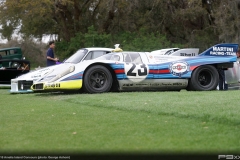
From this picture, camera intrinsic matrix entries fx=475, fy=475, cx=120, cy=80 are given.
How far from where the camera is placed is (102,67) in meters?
12.6

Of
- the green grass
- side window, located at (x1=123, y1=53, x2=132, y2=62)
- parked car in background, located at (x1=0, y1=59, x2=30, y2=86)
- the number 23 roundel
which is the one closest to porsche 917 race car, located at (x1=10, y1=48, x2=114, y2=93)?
side window, located at (x1=123, y1=53, x2=132, y2=62)

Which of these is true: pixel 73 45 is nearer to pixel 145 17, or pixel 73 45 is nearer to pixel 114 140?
pixel 145 17

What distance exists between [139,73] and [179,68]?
3.90 ft

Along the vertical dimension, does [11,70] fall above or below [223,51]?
below

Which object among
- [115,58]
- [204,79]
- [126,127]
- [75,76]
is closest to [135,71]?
[115,58]

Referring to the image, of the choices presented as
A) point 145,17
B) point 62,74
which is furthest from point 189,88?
point 145,17

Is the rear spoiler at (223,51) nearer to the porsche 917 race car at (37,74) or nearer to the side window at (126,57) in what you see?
the side window at (126,57)

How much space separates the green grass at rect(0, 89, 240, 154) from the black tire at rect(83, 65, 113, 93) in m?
3.25

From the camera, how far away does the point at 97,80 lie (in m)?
12.7

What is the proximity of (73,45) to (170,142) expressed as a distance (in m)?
30.6

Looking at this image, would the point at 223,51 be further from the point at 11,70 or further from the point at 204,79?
the point at 11,70

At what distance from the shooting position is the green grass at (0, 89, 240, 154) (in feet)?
16.9

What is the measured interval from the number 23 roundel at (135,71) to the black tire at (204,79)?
141 cm

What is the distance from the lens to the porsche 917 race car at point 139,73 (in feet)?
40.2
